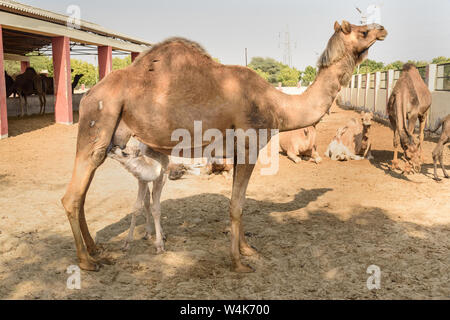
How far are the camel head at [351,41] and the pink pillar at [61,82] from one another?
16417 mm

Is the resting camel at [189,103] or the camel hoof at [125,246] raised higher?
the resting camel at [189,103]

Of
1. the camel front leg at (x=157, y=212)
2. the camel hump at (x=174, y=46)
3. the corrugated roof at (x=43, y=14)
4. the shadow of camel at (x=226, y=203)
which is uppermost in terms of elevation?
the corrugated roof at (x=43, y=14)

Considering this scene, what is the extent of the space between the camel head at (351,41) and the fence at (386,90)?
1307 centimetres

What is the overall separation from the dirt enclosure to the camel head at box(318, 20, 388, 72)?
263cm

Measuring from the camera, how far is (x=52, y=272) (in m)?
4.92

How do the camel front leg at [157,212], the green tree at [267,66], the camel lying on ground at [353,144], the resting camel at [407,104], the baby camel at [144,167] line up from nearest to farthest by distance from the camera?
1. the baby camel at [144,167]
2. the camel front leg at [157,212]
3. the resting camel at [407,104]
4. the camel lying on ground at [353,144]
5. the green tree at [267,66]

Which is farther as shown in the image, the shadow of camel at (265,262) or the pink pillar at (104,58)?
the pink pillar at (104,58)

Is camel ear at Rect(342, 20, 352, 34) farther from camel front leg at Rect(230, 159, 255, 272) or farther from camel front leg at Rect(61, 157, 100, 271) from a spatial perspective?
camel front leg at Rect(61, 157, 100, 271)

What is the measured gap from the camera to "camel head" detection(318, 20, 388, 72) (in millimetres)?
5121

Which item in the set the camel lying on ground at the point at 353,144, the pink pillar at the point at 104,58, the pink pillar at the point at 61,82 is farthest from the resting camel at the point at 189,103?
the pink pillar at the point at 104,58

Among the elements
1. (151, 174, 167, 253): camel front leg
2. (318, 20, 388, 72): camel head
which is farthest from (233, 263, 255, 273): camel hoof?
(318, 20, 388, 72): camel head

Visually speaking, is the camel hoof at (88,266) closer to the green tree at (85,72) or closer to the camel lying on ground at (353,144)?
the camel lying on ground at (353,144)

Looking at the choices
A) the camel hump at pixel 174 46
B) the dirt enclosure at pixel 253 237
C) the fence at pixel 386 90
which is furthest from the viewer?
the fence at pixel 386 90

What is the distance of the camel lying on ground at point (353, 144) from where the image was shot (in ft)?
40.8
